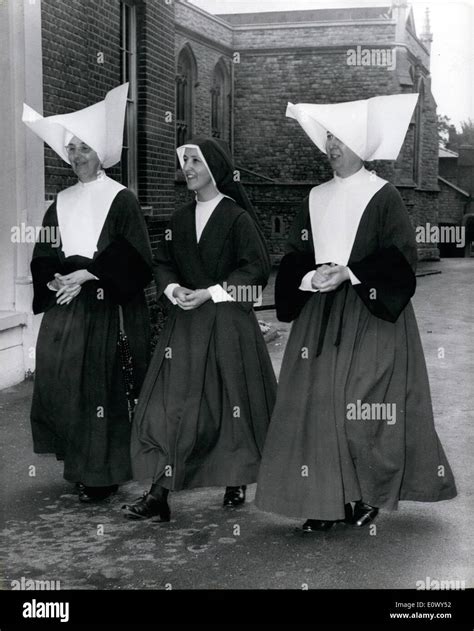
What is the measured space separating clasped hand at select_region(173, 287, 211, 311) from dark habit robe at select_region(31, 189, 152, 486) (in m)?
0.32

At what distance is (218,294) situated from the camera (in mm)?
4688

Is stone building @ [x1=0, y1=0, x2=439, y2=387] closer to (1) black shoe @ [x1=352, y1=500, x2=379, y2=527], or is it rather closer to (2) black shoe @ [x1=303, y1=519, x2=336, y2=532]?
(1) black shoe @ [x1=352, y1=500, x2=379, y2=527]

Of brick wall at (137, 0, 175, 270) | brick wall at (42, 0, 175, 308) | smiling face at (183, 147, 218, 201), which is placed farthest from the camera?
brick wall at (137, 0, 175, 270)

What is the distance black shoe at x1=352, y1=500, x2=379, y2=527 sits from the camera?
4.53 metres

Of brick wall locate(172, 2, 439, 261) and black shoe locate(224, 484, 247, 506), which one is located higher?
brick wall locate(172, 2, 439, 261)

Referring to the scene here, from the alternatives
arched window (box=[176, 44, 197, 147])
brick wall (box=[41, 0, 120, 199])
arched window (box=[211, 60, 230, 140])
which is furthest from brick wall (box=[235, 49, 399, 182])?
brick wall (box=[41, 0, 120, 199])

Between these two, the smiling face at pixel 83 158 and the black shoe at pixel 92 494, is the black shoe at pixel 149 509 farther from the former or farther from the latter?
the smiling face at pixel 83 158

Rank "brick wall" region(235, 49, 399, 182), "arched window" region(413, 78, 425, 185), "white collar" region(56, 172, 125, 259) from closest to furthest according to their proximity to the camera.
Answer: "white collar" region(56, 172, 125, 259), "brick wall" region(235, 49, 399, 182), "arched window" region(413, 78, 425, 185)

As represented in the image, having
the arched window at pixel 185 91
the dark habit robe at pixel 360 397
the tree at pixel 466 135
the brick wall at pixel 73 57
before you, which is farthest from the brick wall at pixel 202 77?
the dark habit robe at pixel 360 397

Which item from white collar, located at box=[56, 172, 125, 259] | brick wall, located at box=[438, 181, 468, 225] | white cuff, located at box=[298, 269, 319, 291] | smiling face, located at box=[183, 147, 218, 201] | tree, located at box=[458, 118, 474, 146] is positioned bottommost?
white cuff, located at box=[298, 269, 319, 291]

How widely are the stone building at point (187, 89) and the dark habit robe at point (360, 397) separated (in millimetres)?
1836

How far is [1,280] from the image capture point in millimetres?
7906

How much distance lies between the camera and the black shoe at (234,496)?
16.2 ft
